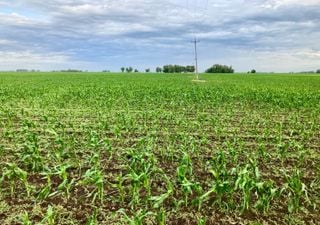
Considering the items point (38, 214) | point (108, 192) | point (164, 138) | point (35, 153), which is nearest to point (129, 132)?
point (164, 138)

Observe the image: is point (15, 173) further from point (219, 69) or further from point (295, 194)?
point (219, 69)

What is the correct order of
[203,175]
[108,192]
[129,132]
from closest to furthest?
[108,192]
[203,175]
[129,132]

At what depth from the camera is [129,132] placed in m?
9.34

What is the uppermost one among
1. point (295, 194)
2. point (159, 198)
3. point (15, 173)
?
point (15, 173)

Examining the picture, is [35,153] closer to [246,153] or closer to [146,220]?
[146,220]

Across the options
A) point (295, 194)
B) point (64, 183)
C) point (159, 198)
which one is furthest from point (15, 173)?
point (295, 194)

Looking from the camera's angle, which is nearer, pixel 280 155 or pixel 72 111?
pixel 280 155

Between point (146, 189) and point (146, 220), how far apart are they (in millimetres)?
828

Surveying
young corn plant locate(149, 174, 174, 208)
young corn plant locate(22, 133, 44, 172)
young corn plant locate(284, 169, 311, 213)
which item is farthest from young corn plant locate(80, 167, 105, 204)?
young corn plant locate(284, 169, 311, 213)

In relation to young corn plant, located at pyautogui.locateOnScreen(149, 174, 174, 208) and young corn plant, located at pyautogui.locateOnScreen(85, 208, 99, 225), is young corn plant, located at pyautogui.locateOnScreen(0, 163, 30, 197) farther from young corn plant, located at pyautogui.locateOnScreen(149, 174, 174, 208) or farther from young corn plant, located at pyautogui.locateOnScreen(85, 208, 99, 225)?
young corn plant, located at pyautogui.locateOnScreen(149, 174, 174, 208)

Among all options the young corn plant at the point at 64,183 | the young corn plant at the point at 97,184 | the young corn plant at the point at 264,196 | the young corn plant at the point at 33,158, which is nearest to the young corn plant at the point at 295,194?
the young corn plant at the point at 264,196

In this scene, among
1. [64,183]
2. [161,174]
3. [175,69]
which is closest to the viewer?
[64,183]

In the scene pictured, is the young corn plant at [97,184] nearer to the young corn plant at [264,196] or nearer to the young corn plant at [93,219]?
the young corn plant at [93,219]

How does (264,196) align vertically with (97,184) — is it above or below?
below
